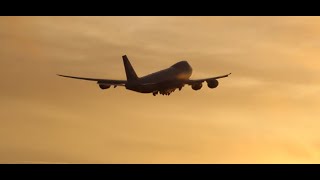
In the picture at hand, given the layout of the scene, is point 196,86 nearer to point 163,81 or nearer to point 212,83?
point 212,83

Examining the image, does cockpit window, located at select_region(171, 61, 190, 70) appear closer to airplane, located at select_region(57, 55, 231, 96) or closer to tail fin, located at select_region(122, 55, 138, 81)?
airplane, located at select_region(57, 55, 231, 96)

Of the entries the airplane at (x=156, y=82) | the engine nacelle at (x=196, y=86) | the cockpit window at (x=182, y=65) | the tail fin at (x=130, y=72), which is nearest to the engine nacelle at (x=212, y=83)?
the airplane at (x=156, y=82)

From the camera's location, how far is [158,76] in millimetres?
140000

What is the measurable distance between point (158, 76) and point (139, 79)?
6.71 meters

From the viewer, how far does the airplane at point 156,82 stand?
132m

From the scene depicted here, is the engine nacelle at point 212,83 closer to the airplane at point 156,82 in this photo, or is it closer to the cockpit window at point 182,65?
the airplane at point 156,82

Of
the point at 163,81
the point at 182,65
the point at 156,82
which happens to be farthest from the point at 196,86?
the point at 182,65

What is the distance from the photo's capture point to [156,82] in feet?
445

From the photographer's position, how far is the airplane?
435 feet

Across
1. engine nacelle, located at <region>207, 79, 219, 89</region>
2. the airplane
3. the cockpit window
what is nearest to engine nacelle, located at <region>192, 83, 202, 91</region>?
the airplane
